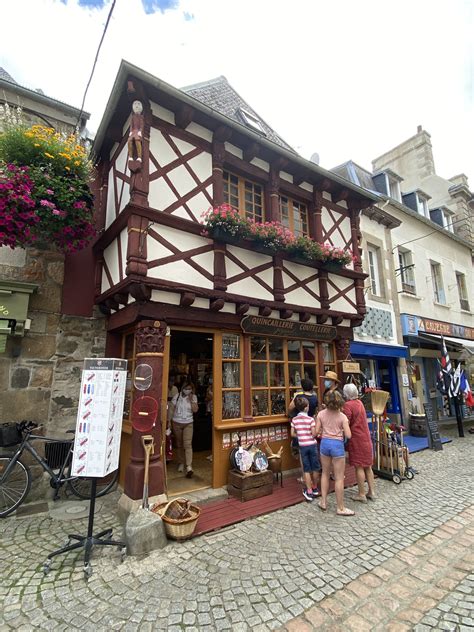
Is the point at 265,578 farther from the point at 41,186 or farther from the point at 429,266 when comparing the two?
the point at 429,266

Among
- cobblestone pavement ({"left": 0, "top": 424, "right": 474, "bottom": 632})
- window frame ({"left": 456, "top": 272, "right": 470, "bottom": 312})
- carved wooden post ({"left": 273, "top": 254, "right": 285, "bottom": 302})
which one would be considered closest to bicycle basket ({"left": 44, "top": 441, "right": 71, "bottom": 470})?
cobblestone pavement ({"left": 0, "top": 424, "right": 474, "bottom": 632})

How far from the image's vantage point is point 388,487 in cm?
525

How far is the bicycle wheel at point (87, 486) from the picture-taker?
4.67 m

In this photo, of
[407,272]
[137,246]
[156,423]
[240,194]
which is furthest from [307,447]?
[407,272]

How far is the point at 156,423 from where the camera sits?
13.8ft

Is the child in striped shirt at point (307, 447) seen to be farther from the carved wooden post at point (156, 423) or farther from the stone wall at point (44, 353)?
the stone wall at point (44, 353)

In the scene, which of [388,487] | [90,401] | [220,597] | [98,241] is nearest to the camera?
[220,597]

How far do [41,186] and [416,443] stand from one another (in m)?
9.45

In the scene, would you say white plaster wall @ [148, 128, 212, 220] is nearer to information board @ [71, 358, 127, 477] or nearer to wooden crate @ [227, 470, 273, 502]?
information board @ [71, 358, 127, 477]

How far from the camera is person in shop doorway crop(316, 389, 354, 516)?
4312 millimetres

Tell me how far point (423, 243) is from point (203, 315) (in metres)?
9.96

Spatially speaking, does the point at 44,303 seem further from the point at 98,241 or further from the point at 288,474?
the point at 288,474

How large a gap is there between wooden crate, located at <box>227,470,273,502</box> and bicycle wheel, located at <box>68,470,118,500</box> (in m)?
1.78

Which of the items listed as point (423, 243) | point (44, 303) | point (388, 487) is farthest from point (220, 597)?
point (423, 243)
